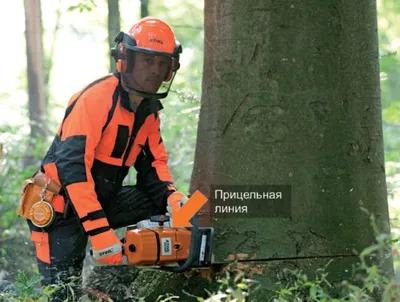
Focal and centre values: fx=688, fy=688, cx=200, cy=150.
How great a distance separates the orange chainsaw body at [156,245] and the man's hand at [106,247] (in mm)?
63

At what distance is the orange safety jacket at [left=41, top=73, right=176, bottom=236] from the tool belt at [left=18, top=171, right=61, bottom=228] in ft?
0.15

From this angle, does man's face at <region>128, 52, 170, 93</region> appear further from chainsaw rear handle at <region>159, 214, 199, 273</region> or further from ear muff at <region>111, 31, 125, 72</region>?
chainsaw rear handle at <region>159, 214, 199, 273</region>

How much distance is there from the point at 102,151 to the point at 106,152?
3cm

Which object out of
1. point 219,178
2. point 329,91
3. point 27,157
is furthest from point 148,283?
point 27,157

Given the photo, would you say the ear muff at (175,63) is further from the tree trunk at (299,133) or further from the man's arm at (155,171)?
the tree trunk at (299,133)

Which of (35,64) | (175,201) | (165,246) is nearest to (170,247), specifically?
(165,246)

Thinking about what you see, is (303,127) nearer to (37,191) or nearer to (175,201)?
(175,201)

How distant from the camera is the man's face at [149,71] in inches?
177

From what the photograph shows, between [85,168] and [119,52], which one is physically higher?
[119,52]

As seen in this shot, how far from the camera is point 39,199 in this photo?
14.9 ft

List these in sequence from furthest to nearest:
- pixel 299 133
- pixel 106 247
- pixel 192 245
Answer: pixel 106 247
pixel 192 245
pixel 299 133

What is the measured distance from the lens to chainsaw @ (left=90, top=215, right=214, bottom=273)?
13.1 ft

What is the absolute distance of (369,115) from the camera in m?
3.94

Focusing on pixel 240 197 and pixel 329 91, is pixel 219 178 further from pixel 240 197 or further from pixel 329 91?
pixel 329 91
